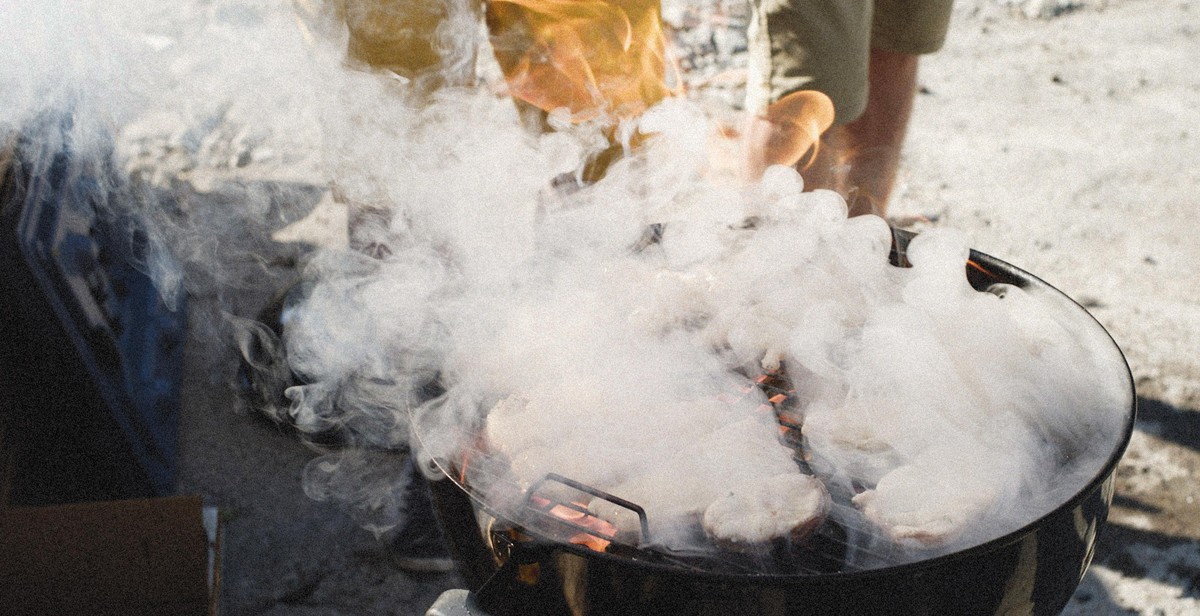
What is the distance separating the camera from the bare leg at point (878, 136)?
3.27 metres

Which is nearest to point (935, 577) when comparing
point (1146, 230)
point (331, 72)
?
point (331, 72)

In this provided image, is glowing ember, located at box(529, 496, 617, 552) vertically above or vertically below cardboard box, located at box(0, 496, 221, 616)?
above

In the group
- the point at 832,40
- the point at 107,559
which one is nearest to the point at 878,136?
the point at 832,40

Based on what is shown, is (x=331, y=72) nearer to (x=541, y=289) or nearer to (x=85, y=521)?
(x=541, y=289)

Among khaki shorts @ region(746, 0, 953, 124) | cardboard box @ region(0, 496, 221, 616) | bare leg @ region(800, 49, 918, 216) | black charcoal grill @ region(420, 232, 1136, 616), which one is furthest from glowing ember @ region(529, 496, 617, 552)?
bare leg @ region(800, 49, 918, 216)

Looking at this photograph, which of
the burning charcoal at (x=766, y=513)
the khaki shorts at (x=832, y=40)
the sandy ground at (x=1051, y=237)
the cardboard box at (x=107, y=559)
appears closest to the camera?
the burning charcoal at (x=766, y=513)

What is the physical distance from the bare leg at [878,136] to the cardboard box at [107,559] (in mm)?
2536

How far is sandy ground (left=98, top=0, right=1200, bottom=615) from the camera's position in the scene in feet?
8.22

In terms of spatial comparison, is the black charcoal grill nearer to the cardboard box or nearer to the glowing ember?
the glowing ember

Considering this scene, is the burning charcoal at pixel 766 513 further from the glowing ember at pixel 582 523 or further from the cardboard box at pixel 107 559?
the cardboard box at pixel 107 559

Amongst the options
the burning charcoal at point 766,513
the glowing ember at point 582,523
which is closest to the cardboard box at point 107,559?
the glowing ember at point 582,523

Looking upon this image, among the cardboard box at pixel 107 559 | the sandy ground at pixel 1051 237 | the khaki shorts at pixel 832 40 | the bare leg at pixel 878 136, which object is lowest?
the sandy ground at pixel 1051 237

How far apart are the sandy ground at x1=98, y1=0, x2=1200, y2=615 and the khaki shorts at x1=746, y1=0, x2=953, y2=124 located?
1.12 m

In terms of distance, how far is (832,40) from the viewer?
2.81 m
